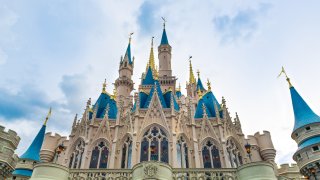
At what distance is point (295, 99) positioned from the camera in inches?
1237

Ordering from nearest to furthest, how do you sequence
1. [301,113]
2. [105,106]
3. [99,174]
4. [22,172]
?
[99,174] → [22,172] → [301,113] → [105,106]

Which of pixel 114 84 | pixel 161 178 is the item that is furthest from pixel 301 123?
pixel 114 84

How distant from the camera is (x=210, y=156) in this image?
27219 mm

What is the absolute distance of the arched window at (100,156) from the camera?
26.8 metres

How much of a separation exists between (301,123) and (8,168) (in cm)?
3092

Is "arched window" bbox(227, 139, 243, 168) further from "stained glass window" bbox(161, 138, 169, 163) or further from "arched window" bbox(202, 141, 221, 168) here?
"stained glass window" bbox(161, 138, 169, 163)

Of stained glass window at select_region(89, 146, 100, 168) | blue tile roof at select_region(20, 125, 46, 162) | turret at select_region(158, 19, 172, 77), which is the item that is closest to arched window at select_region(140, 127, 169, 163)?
stained glass window at select_region(89, 146, 100, 168)

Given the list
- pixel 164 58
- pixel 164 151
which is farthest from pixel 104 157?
pixel 164 58

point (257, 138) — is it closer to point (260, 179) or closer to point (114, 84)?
point (260, 179)

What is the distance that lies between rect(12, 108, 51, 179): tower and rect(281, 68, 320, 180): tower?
29.7 metres

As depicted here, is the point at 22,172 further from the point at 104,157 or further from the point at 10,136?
the point at 104,157

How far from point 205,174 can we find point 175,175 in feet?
6.55

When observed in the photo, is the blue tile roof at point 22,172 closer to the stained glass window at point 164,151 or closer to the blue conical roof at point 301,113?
the stained glass window at point 164,151

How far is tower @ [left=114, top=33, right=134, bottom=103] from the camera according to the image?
1654 inches
